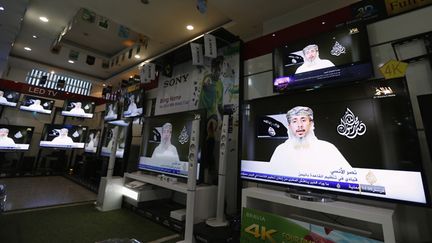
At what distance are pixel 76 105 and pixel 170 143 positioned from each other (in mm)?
5589

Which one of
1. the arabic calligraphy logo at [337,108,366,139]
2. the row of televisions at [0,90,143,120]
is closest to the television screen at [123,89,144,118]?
the row of televisions at [0,90,143,120]

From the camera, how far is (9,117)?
6324 millimetres

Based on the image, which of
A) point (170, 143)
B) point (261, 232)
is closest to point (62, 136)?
point (170, 143)

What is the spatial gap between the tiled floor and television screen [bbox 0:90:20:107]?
240cm

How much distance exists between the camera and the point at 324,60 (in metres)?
1.98

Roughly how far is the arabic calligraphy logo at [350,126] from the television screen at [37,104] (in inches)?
319

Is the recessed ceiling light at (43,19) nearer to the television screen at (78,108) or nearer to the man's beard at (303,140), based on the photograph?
the television screen at (78,108)

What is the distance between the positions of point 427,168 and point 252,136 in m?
1.36

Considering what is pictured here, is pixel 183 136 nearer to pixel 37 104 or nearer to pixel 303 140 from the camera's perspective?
pixel 303 140

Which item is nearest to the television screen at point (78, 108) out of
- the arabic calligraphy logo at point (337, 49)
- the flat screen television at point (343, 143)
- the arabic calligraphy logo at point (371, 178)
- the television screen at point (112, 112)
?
the television screen at point (112, 112)

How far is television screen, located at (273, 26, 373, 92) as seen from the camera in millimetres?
1800

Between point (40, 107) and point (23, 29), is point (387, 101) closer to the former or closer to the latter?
point (23, 29)

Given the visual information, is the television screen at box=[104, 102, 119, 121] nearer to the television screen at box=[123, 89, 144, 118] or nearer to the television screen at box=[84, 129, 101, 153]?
the television screen at box=[84, 129, 101, 153]

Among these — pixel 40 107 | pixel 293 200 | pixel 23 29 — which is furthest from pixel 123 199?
pixel 40 107
